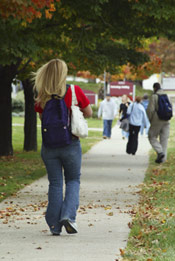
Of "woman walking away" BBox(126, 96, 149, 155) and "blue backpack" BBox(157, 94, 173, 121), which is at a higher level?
"blue backpack" BBox(157, 94, 173, 121)

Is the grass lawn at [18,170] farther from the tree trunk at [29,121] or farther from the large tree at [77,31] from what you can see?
the large tree at [77,31]

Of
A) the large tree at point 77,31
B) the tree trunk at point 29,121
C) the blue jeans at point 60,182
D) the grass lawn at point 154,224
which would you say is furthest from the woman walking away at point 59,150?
the tree trunk at point 29,121

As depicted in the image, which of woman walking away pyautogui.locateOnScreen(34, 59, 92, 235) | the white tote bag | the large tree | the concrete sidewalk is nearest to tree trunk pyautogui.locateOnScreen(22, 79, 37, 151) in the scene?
the large tree

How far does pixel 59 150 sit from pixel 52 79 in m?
0.71

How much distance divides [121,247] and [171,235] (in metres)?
0.80

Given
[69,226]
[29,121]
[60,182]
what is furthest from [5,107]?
[69,226]

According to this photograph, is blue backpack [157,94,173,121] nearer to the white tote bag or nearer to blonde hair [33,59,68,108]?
the white tote bag

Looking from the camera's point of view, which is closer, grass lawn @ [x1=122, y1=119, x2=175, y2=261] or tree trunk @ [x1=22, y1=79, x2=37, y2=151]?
grass lawn @ [x1=122, y1=119, x2=175, y2=261]

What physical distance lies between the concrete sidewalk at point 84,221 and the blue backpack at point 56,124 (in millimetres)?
949

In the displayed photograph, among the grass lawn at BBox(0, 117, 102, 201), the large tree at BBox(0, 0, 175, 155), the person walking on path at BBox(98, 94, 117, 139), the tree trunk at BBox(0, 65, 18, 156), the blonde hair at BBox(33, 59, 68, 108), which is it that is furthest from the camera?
the person walking on path at BBox(98, 94, 117, 139)

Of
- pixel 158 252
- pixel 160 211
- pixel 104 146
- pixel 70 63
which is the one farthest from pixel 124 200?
pixel 104 146

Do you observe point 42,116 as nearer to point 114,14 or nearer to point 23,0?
point 23,0

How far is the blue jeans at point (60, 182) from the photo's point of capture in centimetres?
680

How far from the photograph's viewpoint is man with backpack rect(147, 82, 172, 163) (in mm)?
15120
